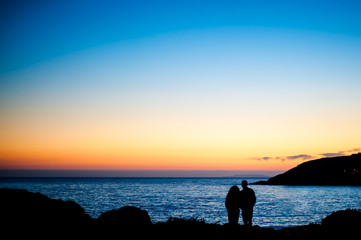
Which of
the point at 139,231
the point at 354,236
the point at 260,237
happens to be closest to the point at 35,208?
the point at 139,231

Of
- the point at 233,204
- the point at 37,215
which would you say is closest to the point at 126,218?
the point at 37,215

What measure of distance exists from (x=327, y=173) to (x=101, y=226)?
14337 centimetres

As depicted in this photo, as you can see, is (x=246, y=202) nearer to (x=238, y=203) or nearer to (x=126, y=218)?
(x=238, y=203)

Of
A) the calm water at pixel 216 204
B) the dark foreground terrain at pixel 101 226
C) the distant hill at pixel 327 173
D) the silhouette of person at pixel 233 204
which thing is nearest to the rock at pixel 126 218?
the dark foreground terrain at pixel 101 226

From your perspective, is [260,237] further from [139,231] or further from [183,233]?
[139,231]

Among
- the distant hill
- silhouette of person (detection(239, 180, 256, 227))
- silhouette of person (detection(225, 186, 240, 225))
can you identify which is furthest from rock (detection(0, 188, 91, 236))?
the distant hill

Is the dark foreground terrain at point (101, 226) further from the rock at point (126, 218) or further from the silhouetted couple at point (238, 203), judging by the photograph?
the silhouetted couple at point (238, 203)

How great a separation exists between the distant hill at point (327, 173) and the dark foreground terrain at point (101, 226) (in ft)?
410

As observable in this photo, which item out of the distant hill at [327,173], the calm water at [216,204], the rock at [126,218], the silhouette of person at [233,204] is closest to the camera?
the rock at [126,218]

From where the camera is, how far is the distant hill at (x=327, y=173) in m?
122

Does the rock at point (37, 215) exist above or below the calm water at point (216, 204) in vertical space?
above

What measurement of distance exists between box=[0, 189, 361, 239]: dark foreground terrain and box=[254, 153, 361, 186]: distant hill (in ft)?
410

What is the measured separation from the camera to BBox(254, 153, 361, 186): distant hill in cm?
12216

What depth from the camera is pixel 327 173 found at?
130500 mm
